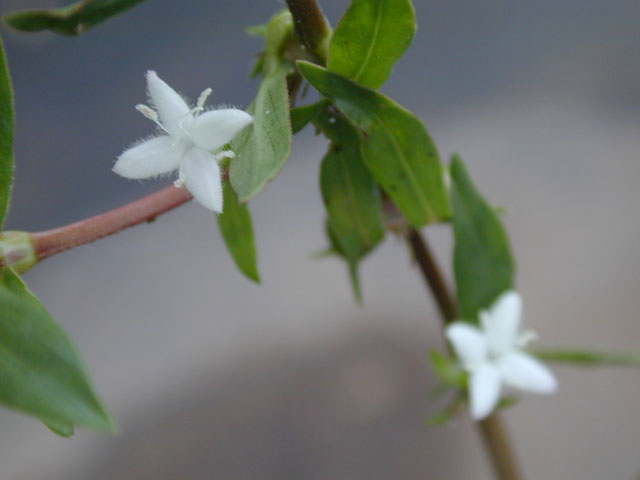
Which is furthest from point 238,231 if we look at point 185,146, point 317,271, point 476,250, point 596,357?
point 317,271

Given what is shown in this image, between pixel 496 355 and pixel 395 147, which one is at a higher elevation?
pixel 395 147

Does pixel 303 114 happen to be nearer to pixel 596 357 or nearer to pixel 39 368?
pixel 39 368

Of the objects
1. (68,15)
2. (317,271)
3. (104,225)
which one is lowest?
(317,271)

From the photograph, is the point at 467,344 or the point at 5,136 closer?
the point at 5,136

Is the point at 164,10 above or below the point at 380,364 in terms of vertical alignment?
above

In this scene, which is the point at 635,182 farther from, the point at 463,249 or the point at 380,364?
the point at 463,249

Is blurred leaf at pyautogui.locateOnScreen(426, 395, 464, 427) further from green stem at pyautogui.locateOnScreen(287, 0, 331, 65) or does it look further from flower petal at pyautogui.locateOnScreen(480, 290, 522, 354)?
green stem at pyautogui.locateOnScreen(287, 0, 331, 65)

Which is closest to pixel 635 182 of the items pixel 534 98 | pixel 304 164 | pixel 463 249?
pixel 534 98
